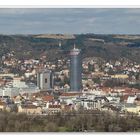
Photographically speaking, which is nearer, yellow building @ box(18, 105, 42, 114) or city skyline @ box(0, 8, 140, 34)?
city skyline @ box(0, 8, 140, 34)

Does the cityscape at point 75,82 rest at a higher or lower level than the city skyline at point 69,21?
lower

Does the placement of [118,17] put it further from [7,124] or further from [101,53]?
[7,124]

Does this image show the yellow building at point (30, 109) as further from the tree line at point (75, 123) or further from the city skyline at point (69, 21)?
the city skyline at point (69, 21)

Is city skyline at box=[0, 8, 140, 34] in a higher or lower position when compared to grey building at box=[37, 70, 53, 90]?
higher

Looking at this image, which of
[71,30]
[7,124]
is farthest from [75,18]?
[7,124]

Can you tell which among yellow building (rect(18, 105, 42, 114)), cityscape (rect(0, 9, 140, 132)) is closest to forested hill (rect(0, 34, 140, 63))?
cityscape (rect(0, 9, 140, 132))

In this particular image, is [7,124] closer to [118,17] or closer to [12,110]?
[12,110]

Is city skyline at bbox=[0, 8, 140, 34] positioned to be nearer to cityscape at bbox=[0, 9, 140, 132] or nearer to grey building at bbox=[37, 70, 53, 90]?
cityscape at bbox=[0, 9, 140, 132]

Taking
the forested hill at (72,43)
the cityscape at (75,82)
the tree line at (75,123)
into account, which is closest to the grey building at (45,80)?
the cityscape at (75,82)
